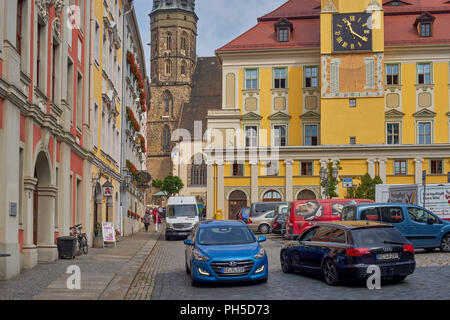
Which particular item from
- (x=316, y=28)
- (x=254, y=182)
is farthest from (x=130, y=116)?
(x=316, y=28)

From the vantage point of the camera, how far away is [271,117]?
59438 millimetres

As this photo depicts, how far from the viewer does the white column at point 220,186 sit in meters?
58.4

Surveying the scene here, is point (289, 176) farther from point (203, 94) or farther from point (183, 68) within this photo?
point (183, 68)

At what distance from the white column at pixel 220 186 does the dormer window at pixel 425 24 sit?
70.4 feet

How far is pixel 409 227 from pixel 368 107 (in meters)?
35.1

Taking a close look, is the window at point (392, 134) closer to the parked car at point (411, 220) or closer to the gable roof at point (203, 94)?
the parked car at point (411, 220)

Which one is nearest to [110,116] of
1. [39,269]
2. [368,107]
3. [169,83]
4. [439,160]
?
[39,269]

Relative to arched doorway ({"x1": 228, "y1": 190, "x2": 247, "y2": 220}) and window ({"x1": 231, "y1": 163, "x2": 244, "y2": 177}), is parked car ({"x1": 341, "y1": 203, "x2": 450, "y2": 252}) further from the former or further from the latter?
arched doorway ({"x1": 228, "y1": 190, "x2": 247, "y2": 220})

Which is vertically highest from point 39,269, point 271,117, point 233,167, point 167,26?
point 167,26

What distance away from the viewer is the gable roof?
109688 mm

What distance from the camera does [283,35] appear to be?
60.4 meters

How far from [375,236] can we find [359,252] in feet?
2.43

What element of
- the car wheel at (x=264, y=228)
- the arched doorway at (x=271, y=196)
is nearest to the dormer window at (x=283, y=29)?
the arched doorway at (x=271, y=196)
